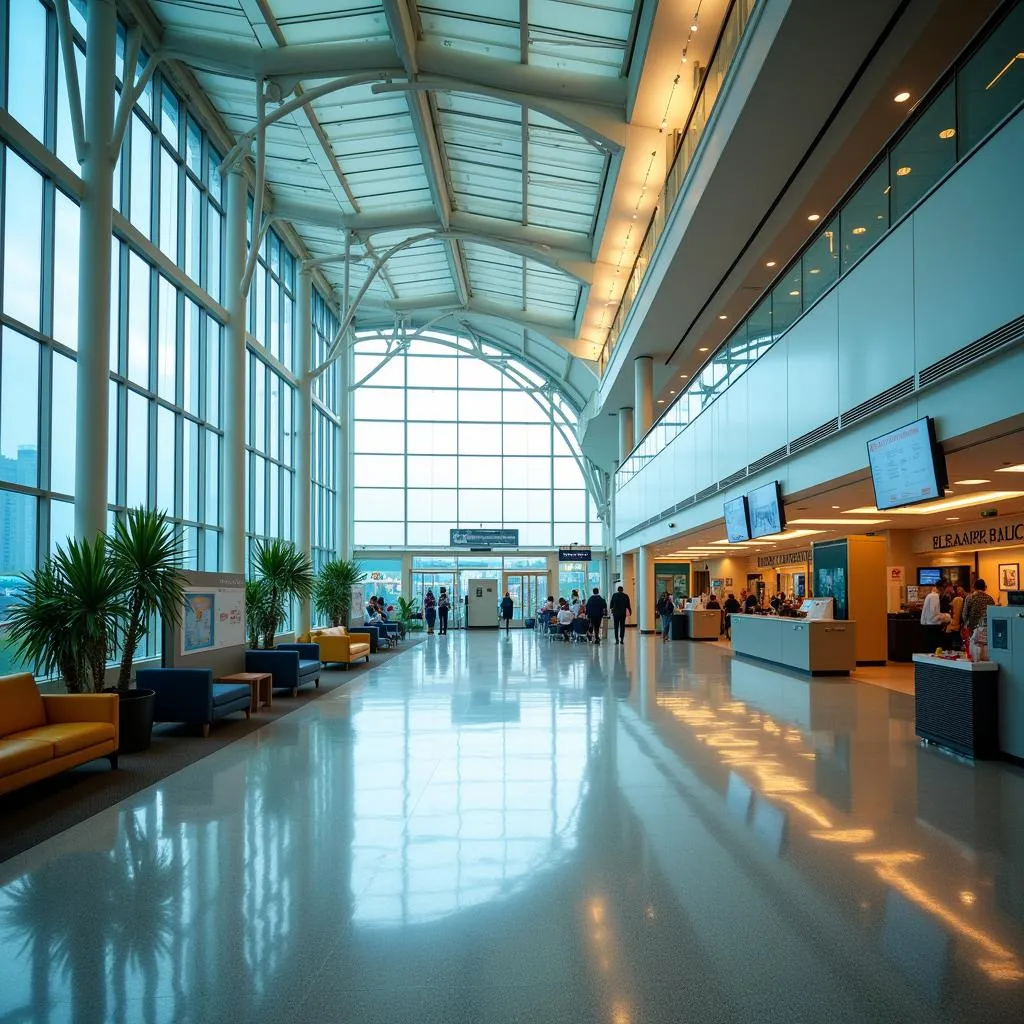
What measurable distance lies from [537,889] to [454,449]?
94.4 ft

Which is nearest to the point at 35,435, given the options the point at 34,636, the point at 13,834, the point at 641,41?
the point at 34,636

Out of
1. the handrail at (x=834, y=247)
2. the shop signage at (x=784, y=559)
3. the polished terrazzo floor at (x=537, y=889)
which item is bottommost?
the polished terrazzo floor at (x=537, y=889)

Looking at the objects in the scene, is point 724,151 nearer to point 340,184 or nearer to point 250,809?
point 250,809

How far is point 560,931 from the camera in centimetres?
338

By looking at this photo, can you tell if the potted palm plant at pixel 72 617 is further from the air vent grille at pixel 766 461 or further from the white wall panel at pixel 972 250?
the air vent grille at pixel 766 461

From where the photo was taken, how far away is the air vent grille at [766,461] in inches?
426

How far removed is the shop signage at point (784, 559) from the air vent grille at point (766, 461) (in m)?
9.60

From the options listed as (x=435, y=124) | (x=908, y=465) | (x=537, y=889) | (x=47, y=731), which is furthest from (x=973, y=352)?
(x=435, y=124)

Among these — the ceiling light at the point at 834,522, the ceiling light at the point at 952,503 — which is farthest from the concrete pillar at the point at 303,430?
the ceiling light at the point at 952,503

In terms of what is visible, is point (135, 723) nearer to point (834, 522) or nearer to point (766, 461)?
point (766, 461)

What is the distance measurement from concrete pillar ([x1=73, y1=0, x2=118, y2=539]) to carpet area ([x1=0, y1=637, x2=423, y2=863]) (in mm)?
2913

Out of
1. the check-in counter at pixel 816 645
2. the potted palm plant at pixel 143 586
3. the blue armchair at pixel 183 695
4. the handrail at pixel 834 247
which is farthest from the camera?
the check-in counter at pixel 816 645

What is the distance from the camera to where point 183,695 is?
833cm

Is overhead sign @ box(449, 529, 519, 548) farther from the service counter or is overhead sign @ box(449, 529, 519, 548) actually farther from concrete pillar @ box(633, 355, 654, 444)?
the service counter
